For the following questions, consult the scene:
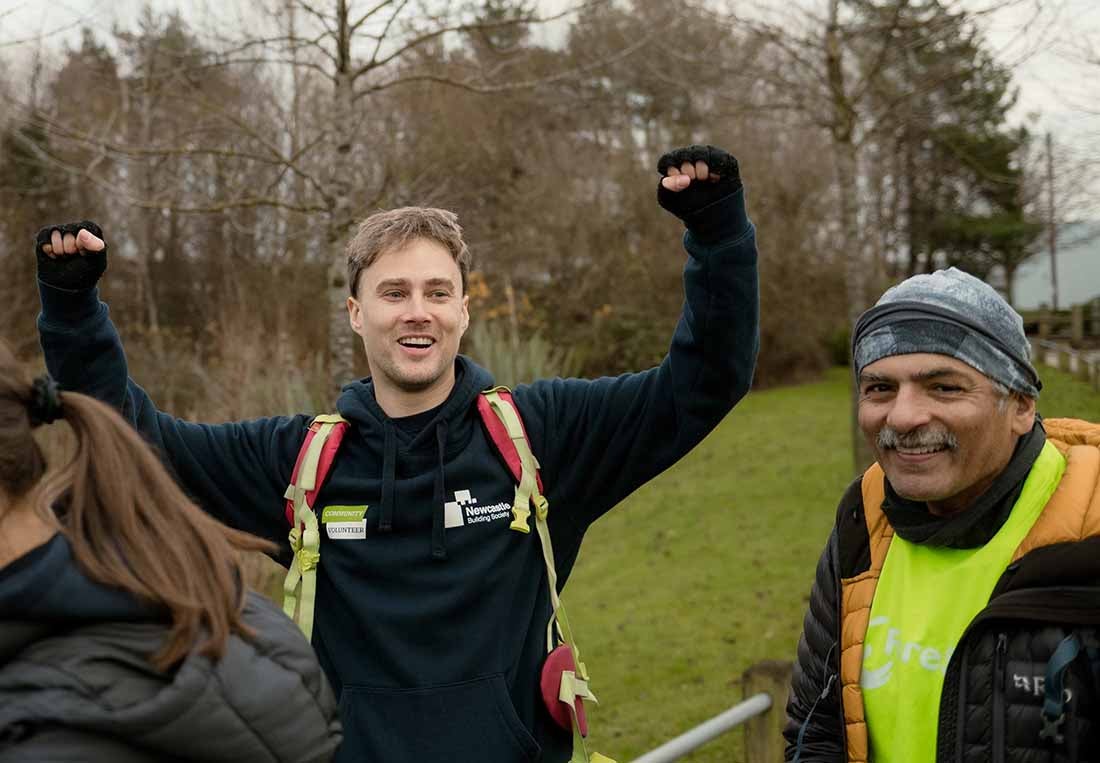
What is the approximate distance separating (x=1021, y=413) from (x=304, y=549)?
155cm

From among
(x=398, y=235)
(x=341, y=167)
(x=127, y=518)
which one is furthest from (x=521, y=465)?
(x=341, y=167)

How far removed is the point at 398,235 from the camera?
2826mm

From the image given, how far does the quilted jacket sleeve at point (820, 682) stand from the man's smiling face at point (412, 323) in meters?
0.99

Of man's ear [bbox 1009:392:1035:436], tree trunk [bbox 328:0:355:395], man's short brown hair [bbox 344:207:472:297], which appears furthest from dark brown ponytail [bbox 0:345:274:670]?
tree trunk [bbox 328:0:355:395]

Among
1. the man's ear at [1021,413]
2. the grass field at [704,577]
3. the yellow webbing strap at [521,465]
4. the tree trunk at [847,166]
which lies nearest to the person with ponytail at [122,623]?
the yellow webbing strap at [521,465]

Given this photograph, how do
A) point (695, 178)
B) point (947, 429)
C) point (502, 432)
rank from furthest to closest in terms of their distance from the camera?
point (502, 432), point (695, 178), point (947, 429)

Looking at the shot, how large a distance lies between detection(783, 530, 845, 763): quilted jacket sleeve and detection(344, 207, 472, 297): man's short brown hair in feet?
3.83

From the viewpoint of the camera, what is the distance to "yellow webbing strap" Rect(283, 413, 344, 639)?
2.62 metres

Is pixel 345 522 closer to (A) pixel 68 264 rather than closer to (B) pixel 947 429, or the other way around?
(A) pixel 68 264

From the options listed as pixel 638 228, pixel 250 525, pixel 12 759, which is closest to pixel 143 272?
pixel 638 228

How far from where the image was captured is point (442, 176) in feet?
35.0

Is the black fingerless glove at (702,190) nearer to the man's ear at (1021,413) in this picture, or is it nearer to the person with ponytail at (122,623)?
the man's ear at (1021,413)

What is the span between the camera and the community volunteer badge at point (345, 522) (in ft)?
8.68

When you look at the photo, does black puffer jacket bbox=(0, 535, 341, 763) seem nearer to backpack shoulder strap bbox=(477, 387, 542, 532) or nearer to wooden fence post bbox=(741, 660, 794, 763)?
backpack shoulder strap bbox=(477, 387, 542, 532)
